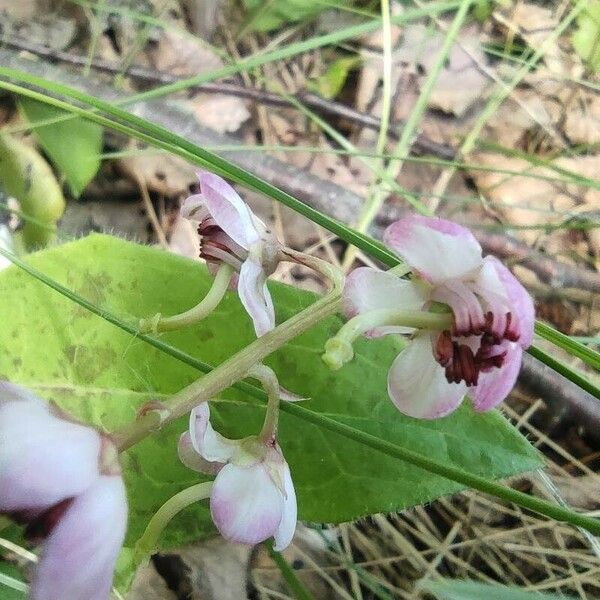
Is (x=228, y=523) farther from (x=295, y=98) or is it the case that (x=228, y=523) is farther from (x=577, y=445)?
(x=295, y=98)

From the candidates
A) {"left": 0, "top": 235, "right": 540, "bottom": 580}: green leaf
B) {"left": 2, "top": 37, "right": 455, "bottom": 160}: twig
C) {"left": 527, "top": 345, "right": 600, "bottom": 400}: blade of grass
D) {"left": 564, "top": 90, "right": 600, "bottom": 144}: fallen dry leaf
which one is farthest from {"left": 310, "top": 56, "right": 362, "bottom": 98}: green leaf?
{"left": 527, "top": 345, "right": 600, "bottom": 400}: blade of grass

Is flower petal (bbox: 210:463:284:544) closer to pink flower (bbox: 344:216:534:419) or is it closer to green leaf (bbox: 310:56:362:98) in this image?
pink flower (bbox: 344:216:534:419)

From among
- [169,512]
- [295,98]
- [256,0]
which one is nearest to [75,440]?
[169,512]

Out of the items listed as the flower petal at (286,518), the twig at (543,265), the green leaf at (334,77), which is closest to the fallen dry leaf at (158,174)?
the green leaf at (334,77)

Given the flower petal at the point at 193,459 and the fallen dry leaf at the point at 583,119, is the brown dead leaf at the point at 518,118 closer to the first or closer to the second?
the fallen dry leaf at the point at 583,119

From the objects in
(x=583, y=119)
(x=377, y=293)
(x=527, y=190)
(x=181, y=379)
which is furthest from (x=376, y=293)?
(x=583, y=119)

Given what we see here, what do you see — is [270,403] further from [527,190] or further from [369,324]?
[527,190]
